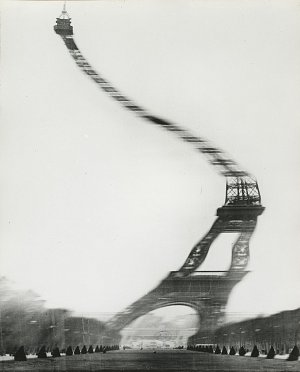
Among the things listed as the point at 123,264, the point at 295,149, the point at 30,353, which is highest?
the point at 295,149

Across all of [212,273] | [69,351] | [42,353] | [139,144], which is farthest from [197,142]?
[42,353]

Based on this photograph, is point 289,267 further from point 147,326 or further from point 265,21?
point 265,21

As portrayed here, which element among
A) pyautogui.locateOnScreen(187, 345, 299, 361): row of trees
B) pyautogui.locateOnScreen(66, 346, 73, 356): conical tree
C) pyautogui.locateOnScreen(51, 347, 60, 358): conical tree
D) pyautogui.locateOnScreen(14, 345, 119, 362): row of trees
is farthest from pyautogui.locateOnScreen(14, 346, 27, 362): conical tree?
pyautogui.locateOnScreen(187, 345, 299, 361): row of trees

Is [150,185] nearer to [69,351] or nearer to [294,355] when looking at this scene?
[69,351]

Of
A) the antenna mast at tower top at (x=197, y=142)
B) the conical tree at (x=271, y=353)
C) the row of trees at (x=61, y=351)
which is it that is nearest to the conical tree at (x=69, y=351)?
the row of trees at (x=61, y=351)

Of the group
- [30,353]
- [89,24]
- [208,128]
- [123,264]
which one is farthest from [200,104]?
[30,353]

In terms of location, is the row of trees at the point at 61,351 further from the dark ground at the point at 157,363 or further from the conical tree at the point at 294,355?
the conical tree at the point at 294,355
